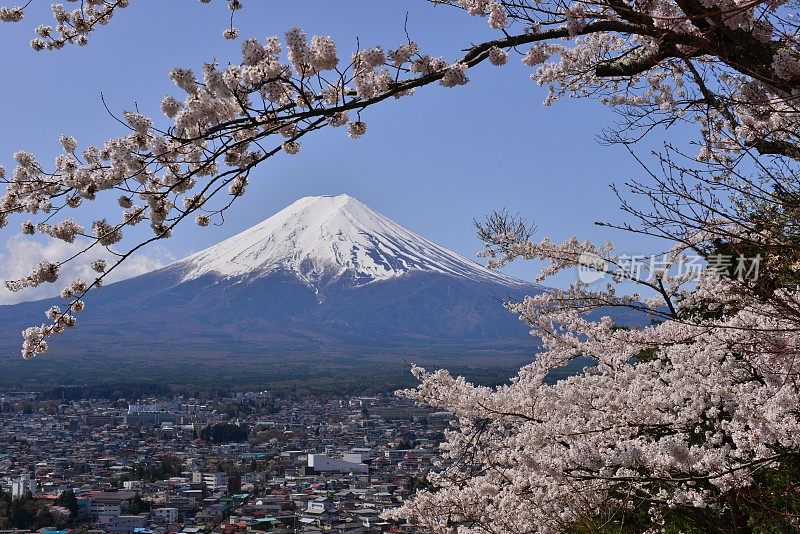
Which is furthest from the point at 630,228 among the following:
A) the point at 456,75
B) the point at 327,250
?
the point at 327,250

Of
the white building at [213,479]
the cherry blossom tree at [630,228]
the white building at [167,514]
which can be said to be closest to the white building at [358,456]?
the white building at [213,479]

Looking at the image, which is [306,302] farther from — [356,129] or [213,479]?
[356,129]

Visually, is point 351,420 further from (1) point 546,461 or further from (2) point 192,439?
(1) point 546,461

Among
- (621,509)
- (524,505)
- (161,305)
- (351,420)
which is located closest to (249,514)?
(524,505)

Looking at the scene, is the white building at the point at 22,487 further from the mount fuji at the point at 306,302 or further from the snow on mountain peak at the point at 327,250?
the snow on mountain peak at the point at 327,250

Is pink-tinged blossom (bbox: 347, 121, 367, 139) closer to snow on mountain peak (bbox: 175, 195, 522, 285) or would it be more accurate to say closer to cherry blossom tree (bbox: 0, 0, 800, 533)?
cherry blossom tree (bbox: 0, 0, 800, 533)

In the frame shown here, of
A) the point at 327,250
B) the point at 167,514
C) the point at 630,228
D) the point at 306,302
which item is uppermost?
the point at 327,250
